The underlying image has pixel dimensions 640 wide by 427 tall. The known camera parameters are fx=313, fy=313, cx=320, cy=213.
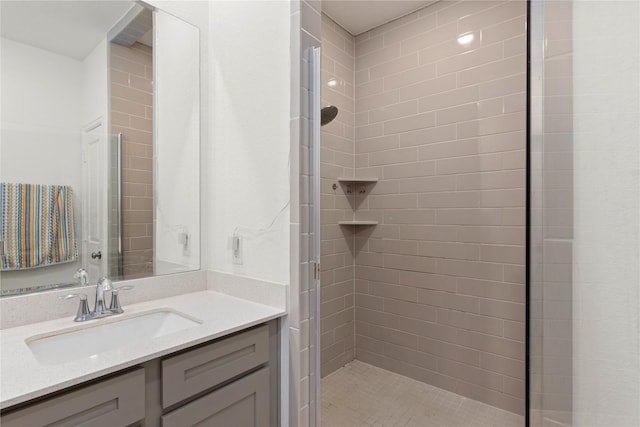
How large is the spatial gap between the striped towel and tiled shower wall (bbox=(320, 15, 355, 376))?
1428 millimetres

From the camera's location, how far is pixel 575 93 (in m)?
0.65

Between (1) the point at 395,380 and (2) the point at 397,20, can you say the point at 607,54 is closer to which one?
(2) the point at 397,20

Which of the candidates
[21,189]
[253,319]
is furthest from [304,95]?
[21,189]

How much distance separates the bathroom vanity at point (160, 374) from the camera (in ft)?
2.36

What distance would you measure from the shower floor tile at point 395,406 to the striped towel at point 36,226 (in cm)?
158

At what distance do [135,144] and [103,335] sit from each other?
79 centimetres

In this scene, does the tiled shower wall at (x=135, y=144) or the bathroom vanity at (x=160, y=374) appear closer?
the bathroom vanity at (x=160, y=374)

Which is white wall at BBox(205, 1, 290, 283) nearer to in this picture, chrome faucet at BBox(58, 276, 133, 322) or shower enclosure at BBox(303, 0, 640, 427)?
chrome faucet at BBox(58, 276, 133, 322)

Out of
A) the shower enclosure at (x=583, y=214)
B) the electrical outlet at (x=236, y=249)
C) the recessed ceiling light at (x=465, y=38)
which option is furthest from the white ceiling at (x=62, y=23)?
the recessed ceiling light at (x=465, y=38)

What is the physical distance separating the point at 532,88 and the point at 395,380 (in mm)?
2089

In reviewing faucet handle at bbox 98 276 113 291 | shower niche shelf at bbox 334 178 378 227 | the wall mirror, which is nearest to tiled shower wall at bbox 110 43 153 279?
the wall mirror

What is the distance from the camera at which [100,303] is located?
114cm

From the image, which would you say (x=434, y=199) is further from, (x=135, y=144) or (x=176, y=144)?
(x=135, y=144)

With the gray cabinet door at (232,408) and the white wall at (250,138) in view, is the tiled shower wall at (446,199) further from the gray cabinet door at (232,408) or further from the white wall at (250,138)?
the gray cabinet door at (232,408)
